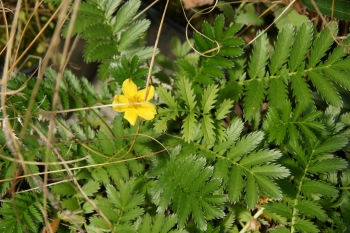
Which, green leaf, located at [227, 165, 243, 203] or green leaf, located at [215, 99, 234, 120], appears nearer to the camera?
green leaf, located at [227, 165, 243, 203]

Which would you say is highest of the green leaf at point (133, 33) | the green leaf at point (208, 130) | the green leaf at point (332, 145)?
the green leaf at point (133, 33)

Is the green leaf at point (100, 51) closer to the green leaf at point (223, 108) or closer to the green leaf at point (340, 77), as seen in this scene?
the green leaf at point (223, 108)

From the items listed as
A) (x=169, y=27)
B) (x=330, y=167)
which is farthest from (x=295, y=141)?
(x=169, y=27)

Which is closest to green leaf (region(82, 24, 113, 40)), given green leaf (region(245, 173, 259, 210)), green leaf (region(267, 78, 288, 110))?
green leaf (region(267, 78, 288, 110))

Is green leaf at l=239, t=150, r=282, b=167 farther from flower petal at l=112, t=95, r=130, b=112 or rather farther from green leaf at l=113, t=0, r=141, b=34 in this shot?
green leaf at l=113, t=0, r=141, b=34

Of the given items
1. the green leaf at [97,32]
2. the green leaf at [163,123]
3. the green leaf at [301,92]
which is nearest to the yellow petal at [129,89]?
the green leaf at [163,123]

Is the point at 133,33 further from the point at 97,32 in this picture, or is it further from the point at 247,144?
the point at 247,144

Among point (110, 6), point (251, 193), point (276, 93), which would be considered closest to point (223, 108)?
point (276, 93)
